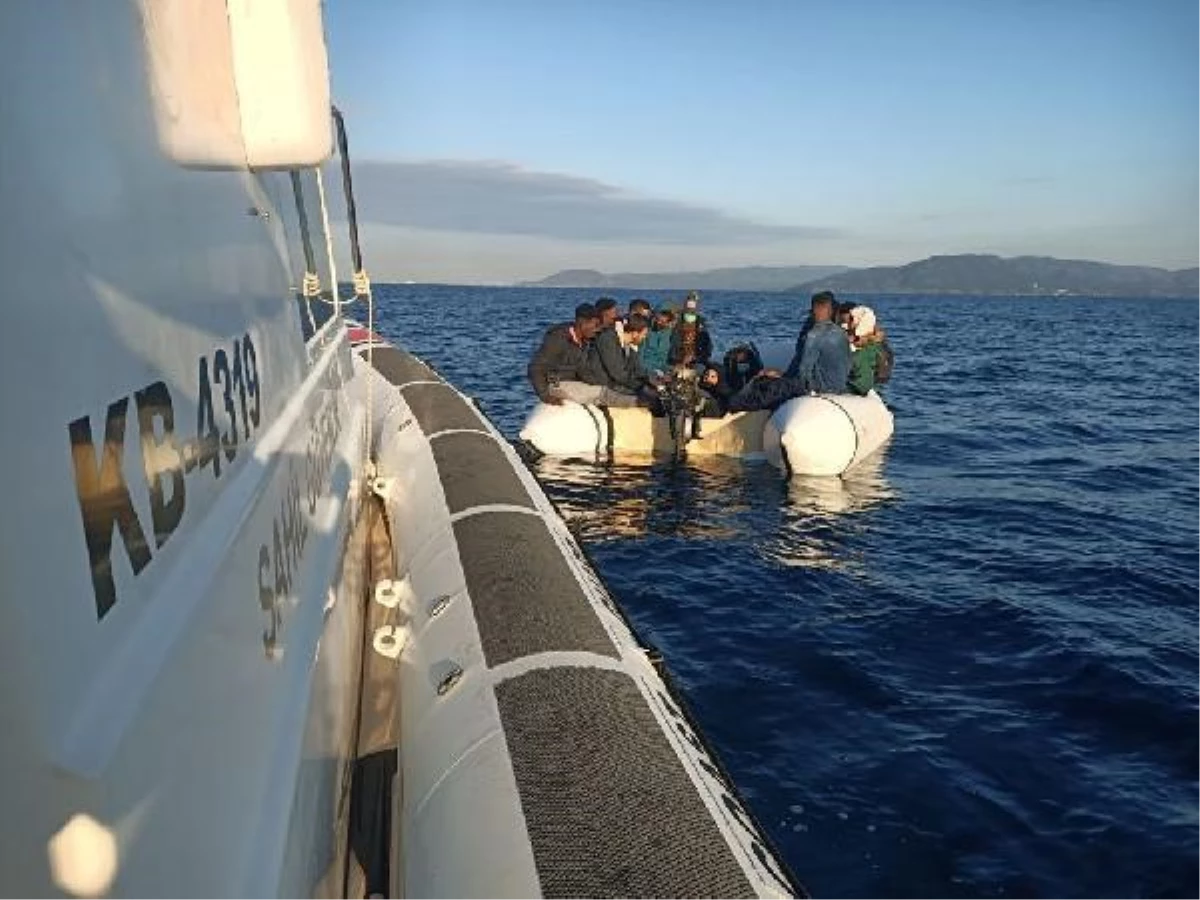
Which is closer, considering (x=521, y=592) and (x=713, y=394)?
(x=521, y=592)

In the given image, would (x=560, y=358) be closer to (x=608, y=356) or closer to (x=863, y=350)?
(x=608, y=356)

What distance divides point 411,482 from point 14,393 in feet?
19.7

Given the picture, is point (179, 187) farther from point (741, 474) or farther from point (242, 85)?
point (741, 474)

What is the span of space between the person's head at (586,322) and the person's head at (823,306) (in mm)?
2940

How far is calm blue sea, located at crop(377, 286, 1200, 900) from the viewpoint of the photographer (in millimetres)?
4449

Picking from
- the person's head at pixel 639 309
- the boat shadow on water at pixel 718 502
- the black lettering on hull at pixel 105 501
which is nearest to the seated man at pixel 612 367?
the person's head at pixel 639 309

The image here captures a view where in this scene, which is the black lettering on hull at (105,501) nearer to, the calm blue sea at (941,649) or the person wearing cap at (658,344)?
the calm blue sea at (941,649)

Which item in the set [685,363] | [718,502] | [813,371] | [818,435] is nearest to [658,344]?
[685,363]

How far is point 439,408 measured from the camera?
9297 millimetres

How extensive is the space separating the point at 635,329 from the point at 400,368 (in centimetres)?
327

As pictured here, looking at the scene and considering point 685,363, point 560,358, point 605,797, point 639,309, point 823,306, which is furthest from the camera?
point 639,309

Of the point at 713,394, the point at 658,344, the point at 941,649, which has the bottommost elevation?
the point at 941,649

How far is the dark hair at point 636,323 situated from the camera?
1273 cm

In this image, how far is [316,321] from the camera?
4586 mm
